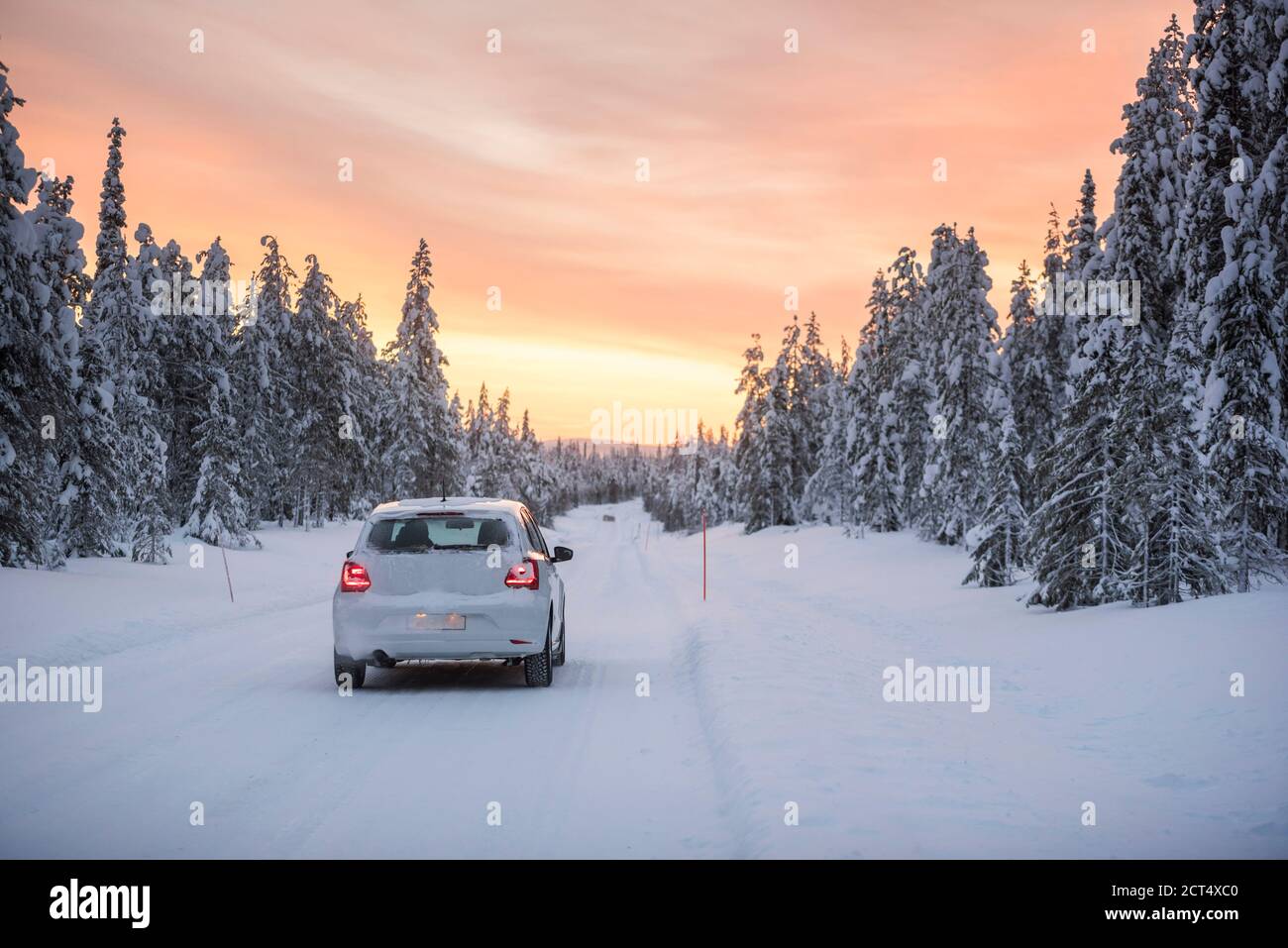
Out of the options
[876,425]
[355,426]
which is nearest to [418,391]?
[355,426]

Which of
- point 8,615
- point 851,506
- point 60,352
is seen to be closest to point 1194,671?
point 8,615

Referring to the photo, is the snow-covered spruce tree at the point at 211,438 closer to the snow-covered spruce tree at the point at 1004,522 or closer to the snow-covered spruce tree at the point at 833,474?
the snow-covered spruce tree at the point at 1004,522

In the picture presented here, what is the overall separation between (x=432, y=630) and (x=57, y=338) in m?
14.5

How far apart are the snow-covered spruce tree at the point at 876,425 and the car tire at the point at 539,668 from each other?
37880 mm

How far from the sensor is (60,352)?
20328 mm

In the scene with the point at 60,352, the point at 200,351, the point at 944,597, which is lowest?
the point at 944,597

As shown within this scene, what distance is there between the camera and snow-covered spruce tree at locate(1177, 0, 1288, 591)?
16484 mm

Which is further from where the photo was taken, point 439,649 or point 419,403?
point 419,403

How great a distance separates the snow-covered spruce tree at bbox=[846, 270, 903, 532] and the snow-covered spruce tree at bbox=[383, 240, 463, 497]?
22.4 metres

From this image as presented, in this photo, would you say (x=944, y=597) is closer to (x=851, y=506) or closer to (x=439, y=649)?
(x=439, y=649)

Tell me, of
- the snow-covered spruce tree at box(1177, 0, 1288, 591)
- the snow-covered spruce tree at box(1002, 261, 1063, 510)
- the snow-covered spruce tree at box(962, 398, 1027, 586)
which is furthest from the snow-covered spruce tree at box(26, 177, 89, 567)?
the snow-covered spruce tree at box(1002, 261, 1063, 510)

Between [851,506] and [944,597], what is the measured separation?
38920 millimetres

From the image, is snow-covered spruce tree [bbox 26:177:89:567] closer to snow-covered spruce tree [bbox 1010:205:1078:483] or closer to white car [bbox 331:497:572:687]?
white car [bbox 331:497:572:687]
